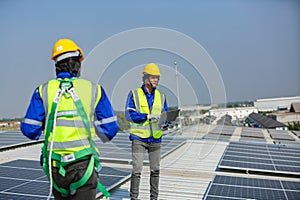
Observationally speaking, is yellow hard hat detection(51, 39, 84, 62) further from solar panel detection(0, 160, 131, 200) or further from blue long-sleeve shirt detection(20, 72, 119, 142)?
solar panel detection(0, 160, 131, 200)

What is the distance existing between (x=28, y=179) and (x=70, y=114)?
150 inches

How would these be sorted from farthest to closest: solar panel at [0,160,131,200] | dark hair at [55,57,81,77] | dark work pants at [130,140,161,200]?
solar panel at [0,160,131,200]
dark work pants at [130,140,161,200]
dark hair at [55,57,81,77]

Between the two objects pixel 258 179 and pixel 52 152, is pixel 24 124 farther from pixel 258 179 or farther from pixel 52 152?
pixel 258 179

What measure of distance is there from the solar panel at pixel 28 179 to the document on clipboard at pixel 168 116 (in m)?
1.61

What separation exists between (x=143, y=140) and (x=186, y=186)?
1976 millimetres

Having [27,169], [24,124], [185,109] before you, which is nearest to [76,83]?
[24,124]

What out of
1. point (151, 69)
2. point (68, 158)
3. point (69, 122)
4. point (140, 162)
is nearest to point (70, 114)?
point (69, 122)

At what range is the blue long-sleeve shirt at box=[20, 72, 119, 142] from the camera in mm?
2825

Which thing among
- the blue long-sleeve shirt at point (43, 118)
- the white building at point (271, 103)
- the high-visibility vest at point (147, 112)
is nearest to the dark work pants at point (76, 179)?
the blue long-sleeve shirt at point (43, 118)

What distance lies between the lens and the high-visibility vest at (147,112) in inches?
183

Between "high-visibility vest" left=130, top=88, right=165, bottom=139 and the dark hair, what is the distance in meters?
1.77

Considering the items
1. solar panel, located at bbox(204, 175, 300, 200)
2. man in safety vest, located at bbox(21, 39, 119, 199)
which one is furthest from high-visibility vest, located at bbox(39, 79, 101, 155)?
solar panel, located at bbox(204, 175, 300, 200)

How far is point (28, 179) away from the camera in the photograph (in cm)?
595

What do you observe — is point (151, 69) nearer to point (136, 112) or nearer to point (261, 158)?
point (136, 112)
